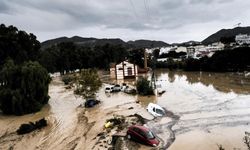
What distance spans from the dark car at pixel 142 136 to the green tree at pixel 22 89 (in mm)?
22042

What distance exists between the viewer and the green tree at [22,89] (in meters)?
41.6

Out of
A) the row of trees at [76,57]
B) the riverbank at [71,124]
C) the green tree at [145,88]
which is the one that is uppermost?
the row of trees at [76,57]

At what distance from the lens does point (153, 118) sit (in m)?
34.4

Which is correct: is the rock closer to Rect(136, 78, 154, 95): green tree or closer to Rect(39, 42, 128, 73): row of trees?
Rect(136, 78, 154, 95): green tree

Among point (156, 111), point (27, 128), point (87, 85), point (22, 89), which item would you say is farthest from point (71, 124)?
point (22, 89)

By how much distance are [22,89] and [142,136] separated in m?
24.4

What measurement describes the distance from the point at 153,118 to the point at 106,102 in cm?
1452

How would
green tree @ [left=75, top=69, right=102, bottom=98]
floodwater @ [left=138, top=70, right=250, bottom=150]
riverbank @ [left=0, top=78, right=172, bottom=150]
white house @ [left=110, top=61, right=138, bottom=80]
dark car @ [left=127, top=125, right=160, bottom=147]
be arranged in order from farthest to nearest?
white house @ [left=110, top=61, right=138, bottom=80] < green tree @ [left=75, top=69, right=102, bottom=98] < riverbank @ [left=0, top=78, right=172, bottom=150] < floodwater @ [left=138, top=70, right=250, bottom=150] < dark car @ [left=127, top=125, right=160, bottom=147]

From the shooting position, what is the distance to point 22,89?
42625 millimetres

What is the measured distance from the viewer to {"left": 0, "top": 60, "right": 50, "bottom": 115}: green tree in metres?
41.6

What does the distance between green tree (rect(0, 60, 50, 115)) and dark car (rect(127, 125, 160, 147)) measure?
2204 centimetres

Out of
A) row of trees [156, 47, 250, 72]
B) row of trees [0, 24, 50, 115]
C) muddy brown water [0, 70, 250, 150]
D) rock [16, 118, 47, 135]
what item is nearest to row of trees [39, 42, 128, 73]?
A: row of trees [156, 47, 250, 72]

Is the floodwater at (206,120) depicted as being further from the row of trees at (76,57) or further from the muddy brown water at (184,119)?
the row of trees at (76,57)

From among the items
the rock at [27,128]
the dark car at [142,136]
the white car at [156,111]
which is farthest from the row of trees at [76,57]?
the dark car at [142,136]
